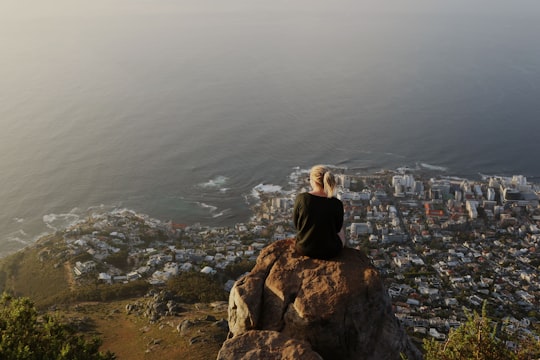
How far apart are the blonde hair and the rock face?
1.22 metres

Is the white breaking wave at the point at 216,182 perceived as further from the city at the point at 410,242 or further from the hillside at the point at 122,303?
the hillside at the point at 122,303

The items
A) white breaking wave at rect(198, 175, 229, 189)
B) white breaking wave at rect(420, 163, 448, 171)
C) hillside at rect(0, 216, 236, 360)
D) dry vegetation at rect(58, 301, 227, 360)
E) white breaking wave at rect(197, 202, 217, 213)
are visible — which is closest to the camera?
dry vegetation at rect(58, 301, 227, 360)

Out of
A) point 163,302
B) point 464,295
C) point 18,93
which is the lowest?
point 464,295

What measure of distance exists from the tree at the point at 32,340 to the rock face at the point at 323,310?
439cm

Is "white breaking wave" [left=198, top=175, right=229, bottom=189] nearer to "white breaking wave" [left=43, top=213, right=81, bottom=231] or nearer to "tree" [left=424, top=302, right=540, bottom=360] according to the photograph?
"white breaking wave" [left=43, top=213, right=81, bottom=231]

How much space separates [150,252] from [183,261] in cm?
314

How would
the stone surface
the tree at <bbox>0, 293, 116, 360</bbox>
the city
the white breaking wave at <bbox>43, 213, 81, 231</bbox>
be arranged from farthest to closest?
the white breaking wave at <bbox>43, 213, 81, 231</bbox>
the city
the tree at <bbox>0, 293, 116, 360</bbox>
the stone surface

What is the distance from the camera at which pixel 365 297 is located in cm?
790

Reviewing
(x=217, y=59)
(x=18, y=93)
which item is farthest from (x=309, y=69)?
(x=18, y=93)

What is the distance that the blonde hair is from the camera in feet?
26.6

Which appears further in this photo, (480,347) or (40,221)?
(40,221)

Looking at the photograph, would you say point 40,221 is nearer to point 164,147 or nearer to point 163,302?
point 164,147

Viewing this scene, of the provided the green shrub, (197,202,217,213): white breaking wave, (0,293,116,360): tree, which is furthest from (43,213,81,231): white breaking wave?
(0,293,116,360): tree

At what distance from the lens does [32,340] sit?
34.2 feet
